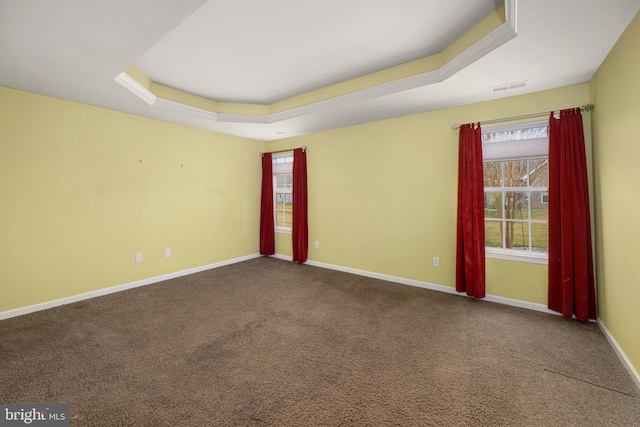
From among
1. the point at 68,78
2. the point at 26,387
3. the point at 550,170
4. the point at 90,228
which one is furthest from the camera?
the point at 90,228

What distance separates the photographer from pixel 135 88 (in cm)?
275

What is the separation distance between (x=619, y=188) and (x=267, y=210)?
181 inches

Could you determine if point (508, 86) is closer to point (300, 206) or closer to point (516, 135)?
point (516, 135)

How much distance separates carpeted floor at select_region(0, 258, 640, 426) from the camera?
1.47 m

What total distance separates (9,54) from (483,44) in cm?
377

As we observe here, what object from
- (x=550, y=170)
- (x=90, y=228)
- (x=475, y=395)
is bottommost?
(x=475, y=395)

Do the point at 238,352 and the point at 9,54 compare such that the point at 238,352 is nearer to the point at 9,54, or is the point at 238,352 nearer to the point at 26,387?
the point at 26,387

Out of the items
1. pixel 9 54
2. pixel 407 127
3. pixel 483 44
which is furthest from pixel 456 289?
pixel 9 54

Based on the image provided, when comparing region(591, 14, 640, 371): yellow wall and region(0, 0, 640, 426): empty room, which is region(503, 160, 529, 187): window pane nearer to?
region(0, 0, 640, 426): empty room

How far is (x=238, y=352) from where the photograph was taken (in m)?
2.06

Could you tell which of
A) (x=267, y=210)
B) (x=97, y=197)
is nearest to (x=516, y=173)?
(x=267, y=210)

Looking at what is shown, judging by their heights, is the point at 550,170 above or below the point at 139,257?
above

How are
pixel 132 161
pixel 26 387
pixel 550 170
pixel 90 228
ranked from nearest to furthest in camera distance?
pixel 26 387
pixel 550 170
pixel 90 228
pixel 132 161

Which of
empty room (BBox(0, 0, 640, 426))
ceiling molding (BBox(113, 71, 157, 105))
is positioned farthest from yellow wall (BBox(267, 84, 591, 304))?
ceiling molding (BBox(113, 71, 157, 105))
